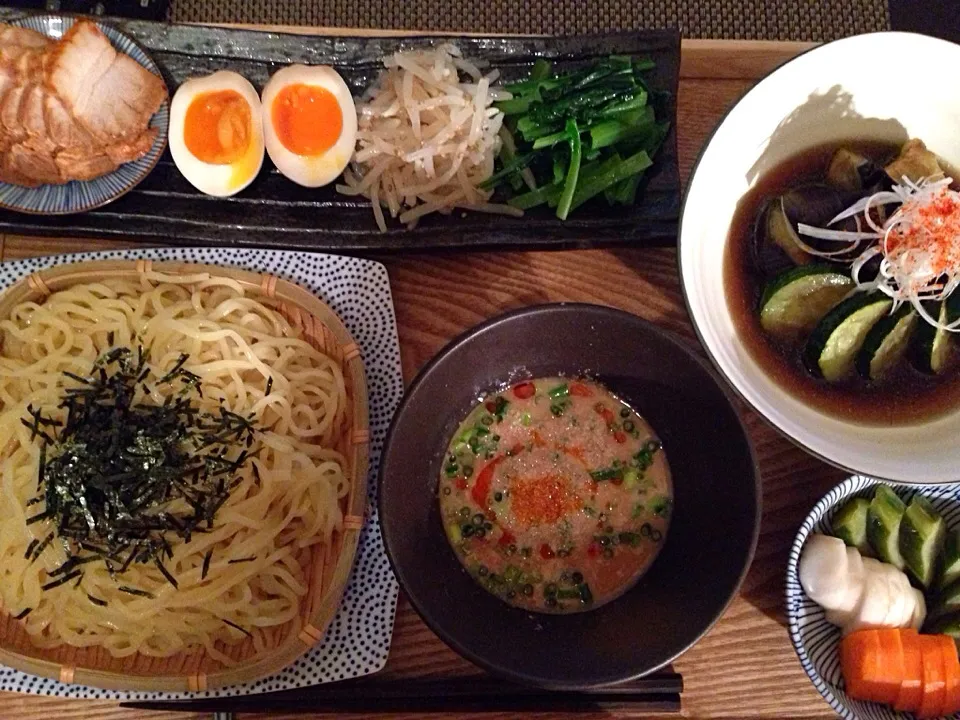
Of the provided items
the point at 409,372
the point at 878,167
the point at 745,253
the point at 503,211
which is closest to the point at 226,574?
the point at 409,372

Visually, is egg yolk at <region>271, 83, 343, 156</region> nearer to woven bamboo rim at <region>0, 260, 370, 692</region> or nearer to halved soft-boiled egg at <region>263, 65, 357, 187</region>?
halved soft-boiled egg at <region>263, 65, 357, 187</region>

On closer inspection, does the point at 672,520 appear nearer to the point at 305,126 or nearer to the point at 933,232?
the point at 933,232

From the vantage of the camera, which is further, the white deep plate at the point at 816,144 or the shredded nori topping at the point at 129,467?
the shredded nori topping at the point at 129,467

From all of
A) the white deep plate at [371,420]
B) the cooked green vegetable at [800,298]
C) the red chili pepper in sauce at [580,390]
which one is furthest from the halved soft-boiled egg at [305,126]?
the cooked green vegetable at [800,298]

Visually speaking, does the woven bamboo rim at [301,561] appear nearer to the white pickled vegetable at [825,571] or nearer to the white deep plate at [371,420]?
the white deep plate at [371,420]

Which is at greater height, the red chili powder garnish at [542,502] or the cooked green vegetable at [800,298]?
the cooked green vegetable at [800,298]

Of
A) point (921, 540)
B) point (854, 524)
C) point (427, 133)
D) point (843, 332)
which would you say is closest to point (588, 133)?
point (427, 133)
